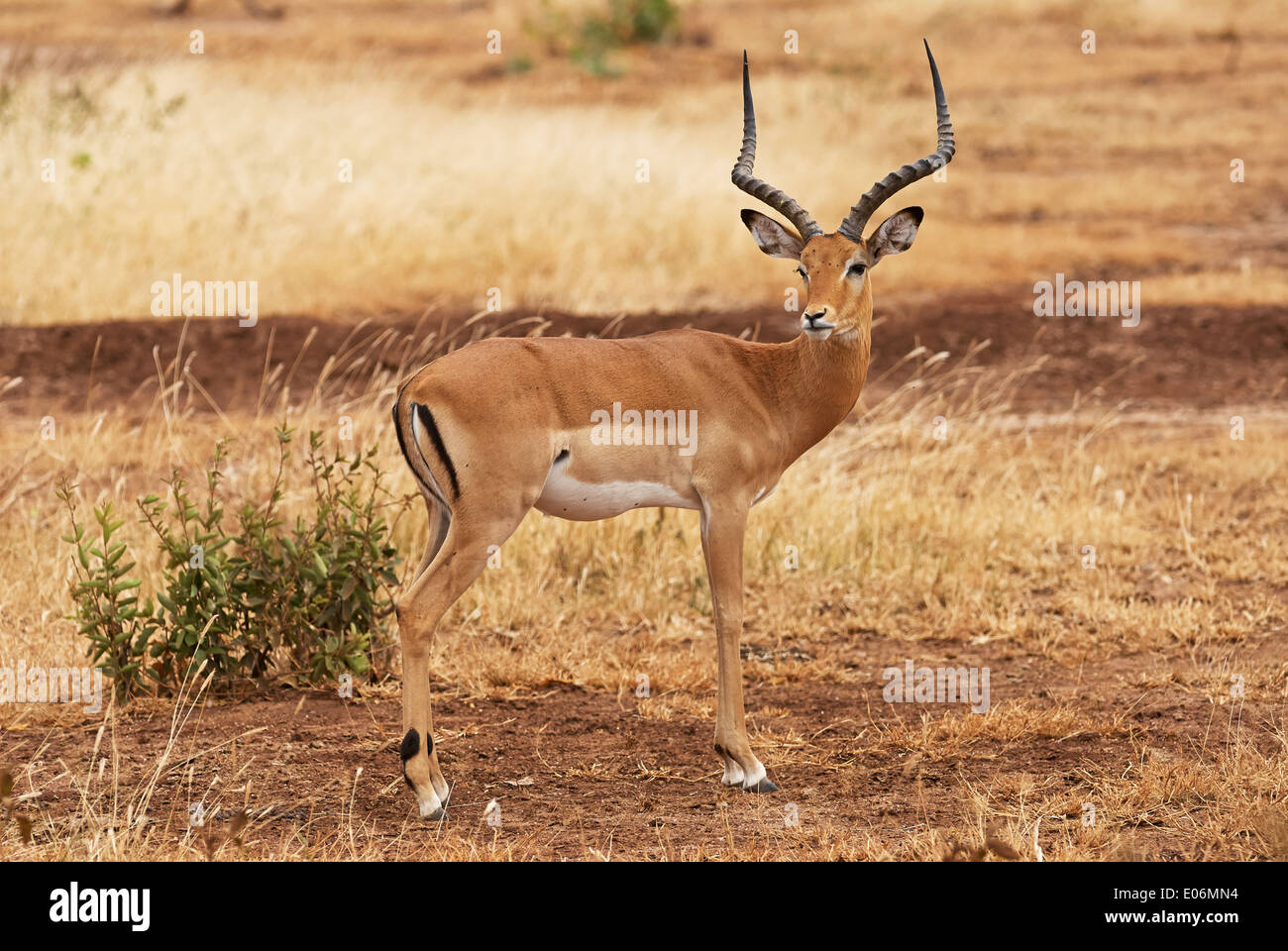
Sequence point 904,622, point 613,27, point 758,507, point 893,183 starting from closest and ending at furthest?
point 893,183, point 904,622, point 758,507, point 613,27

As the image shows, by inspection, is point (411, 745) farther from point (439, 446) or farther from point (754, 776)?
point (754, 776)

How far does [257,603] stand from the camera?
685 cm

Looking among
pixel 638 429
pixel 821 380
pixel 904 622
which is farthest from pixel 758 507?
pixel 638 429

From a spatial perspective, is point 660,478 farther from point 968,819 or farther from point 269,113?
point 269,113

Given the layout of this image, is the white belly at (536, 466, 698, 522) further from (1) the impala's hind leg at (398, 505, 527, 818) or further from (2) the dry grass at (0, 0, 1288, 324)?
(2) the dry grass at (0, 0, 1288, 324)

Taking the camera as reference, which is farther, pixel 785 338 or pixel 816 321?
pixel 785 338

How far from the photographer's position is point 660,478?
226 inches

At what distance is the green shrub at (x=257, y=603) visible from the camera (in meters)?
6.59

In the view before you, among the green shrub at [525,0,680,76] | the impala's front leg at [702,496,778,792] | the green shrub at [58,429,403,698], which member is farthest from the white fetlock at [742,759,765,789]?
the green shrub at [525,0,680,76]

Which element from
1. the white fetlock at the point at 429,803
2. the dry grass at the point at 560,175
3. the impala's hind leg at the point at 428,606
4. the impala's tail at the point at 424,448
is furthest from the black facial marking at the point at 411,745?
the dry grass at the point at 560,175

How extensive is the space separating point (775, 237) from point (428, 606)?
197 cm

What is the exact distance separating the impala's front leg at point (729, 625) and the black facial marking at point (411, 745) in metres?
1.11

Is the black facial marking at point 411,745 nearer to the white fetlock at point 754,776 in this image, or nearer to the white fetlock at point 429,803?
the white fetlock at point 429,803

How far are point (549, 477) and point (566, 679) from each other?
1762mm
